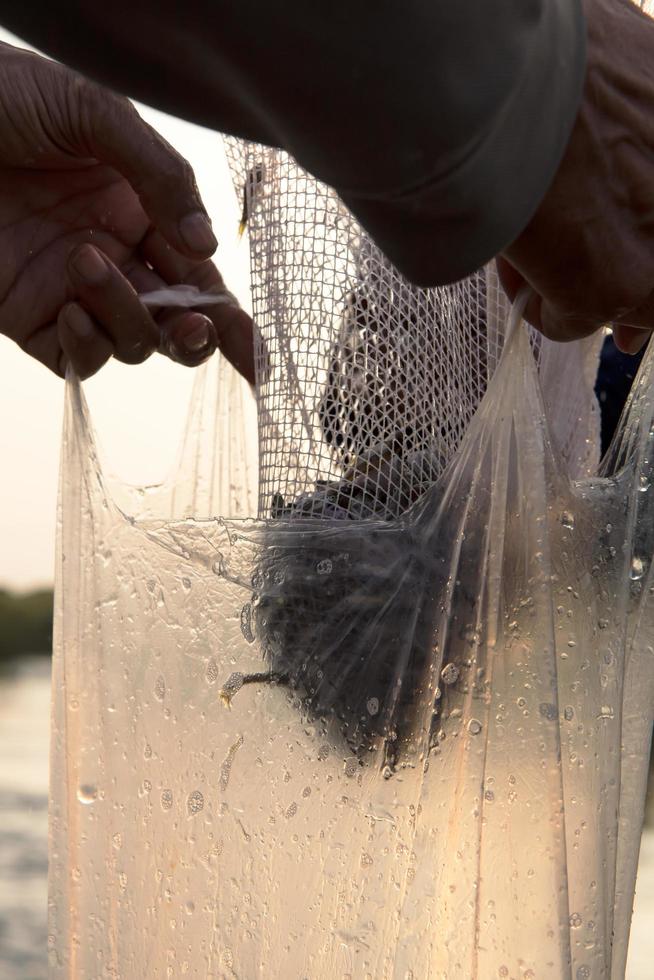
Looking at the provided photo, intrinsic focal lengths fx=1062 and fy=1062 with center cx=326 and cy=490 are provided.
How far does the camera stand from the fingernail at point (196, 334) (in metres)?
0.95

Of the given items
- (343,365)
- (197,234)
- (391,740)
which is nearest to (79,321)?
(197,234)

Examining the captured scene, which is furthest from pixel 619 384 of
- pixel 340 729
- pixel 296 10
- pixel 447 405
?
pixel 296 10

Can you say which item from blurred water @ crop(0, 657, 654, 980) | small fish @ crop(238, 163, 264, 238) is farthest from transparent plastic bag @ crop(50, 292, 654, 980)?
blurred water @ crop(0, 657, 654, 980)

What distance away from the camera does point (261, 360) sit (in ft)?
2.75

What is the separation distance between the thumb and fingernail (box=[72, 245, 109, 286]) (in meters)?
0.06

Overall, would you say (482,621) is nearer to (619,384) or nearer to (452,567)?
(452,567)

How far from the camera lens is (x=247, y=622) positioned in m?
0.72

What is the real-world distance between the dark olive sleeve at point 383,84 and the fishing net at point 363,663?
15 cm

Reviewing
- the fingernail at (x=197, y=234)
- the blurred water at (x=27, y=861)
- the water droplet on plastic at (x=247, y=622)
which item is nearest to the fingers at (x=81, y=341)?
the fingernail at (x=197, y=234)

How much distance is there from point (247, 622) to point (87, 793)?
0.20 metres

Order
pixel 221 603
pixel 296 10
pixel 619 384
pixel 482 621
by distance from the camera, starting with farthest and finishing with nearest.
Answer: pixel 619 384 → pixel 221 603 → pixel 482 621 → pixel 296 10

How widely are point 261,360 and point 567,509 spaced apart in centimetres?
29

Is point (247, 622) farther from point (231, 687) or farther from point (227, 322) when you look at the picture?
point (227, 322)

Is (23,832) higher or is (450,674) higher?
(450,674)
